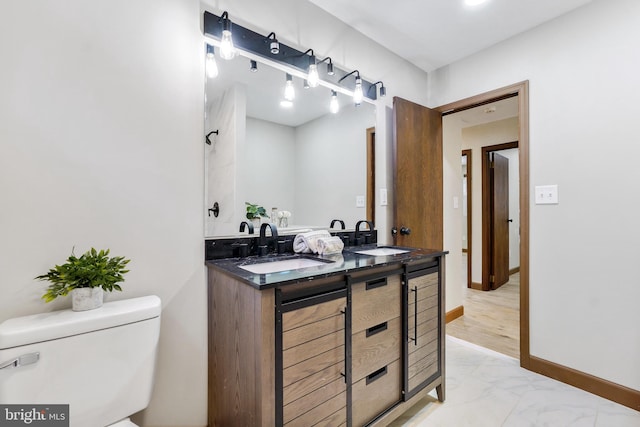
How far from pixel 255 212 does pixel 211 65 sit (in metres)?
0.80

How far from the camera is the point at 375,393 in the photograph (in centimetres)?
137

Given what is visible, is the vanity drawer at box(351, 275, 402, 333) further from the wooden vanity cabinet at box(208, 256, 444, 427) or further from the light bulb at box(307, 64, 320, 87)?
the light bulb at box(307, 64, 320, 87)

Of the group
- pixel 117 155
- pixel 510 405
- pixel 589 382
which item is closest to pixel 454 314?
pixel 589 382

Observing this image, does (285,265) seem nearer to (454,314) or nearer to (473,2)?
(473,2)

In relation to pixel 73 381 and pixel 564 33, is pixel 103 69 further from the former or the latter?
pixel 564 33

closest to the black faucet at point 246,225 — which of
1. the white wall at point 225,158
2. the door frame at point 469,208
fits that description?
the white wall at point 225,158

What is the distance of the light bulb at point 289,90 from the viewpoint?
180 centimetres

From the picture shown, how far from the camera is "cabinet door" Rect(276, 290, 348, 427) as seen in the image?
1056 mm

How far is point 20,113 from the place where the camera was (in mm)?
1026

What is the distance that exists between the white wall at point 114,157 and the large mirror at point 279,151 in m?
0.12

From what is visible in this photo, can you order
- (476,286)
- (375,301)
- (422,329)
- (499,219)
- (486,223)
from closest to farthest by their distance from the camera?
(375,301), (422,329), (486,223), (476,286), (499,219)

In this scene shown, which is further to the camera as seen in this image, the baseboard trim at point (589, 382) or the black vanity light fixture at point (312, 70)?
the black vanity light fixture at point (312, 70)

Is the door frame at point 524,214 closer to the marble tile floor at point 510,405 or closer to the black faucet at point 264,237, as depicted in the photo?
the marble tile floor at point 510,405

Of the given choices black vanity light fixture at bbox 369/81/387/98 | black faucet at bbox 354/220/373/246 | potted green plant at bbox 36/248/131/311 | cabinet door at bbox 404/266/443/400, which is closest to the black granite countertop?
cabinet door at bbox 404/266/443/400
